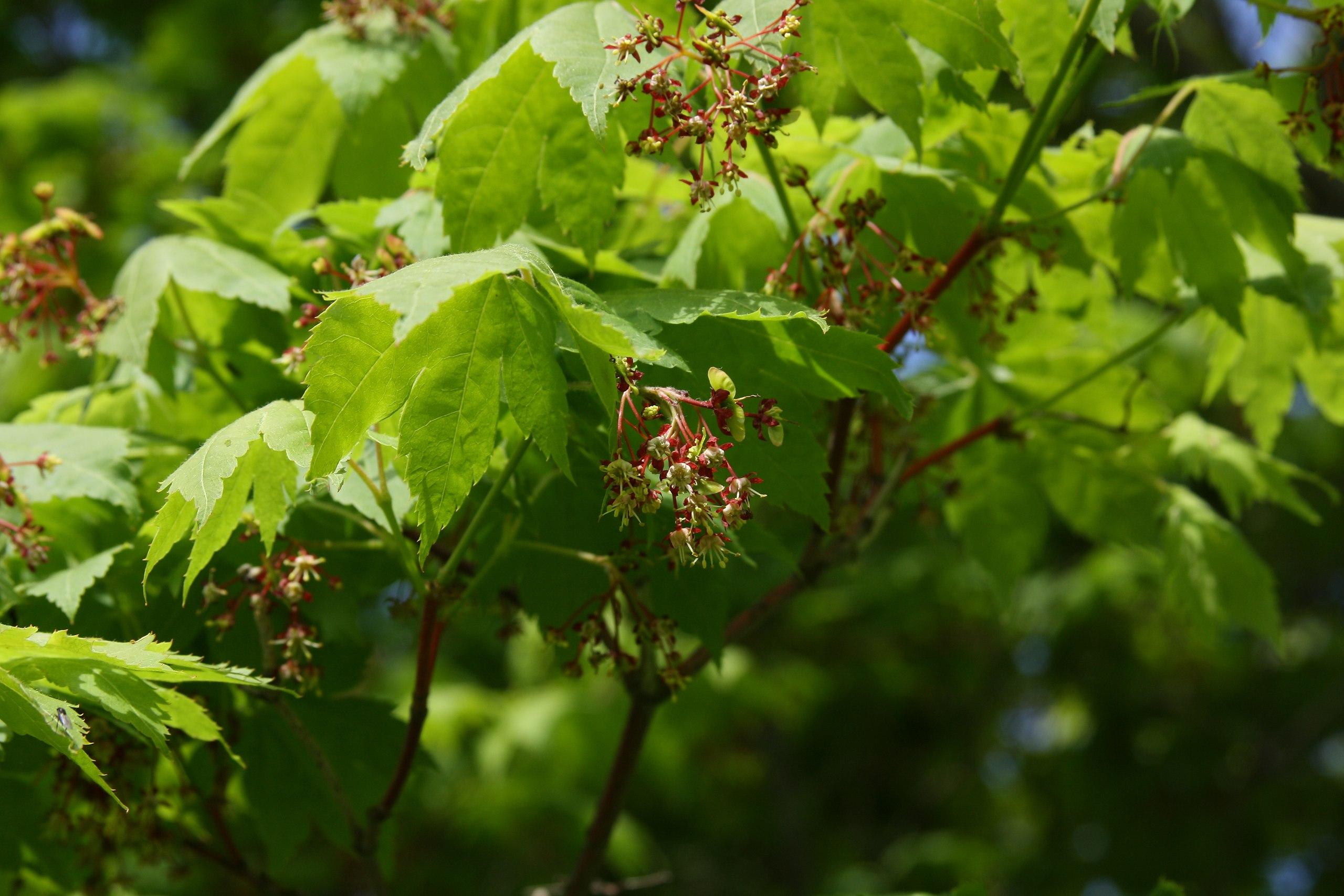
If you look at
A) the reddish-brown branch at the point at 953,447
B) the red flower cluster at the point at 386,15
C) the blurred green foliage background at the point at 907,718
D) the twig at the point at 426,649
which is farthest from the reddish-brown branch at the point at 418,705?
the blurred green foliage background at the point at 907,718

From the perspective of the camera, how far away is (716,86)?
1.40m

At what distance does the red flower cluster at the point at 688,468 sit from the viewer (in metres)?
1.26

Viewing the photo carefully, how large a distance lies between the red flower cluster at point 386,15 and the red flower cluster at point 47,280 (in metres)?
0.63

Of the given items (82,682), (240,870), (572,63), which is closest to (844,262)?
(572,63)

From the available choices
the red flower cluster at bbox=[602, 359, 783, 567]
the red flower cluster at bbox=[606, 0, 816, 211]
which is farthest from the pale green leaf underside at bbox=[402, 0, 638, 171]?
the red flower cluster at bbox=[602, 359, 783, 567]

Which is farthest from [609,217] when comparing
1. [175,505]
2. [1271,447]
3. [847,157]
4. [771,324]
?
[1271,447]

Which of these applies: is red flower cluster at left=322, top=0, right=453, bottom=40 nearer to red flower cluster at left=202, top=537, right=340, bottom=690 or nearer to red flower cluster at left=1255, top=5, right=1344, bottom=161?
red flower cluster at left=202, top=537, right=340, bottom=690

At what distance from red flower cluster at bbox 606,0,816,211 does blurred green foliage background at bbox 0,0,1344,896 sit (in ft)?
14.7

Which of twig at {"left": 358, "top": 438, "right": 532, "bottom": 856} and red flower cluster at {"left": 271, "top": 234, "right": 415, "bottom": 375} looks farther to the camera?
red flower cluster at {"left": 271, "top": 234, "right": 415, "bottom": 375}

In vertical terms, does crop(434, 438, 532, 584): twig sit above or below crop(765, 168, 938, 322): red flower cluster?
below

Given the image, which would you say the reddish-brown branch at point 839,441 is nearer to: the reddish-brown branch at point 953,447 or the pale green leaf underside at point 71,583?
the reddish-brown branch at point 953,447

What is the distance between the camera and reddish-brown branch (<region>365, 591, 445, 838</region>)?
1593mm

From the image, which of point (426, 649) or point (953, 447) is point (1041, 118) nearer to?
point (953, 447)

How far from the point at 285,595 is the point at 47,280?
2.70ft
